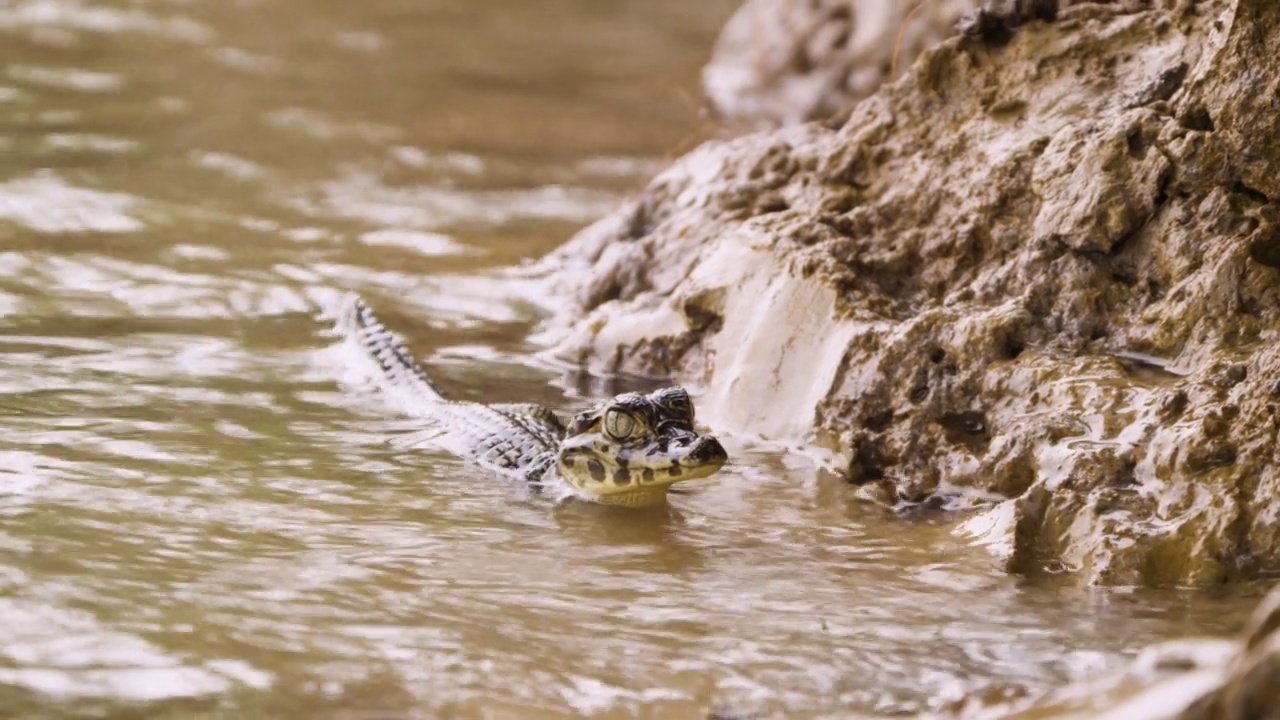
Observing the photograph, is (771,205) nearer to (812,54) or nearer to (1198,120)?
(1198,120)

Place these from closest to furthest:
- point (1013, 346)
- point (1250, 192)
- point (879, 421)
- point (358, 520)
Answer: point (358, 520)
point (1250, 192)
point (1013, 346)
point (879, 421)

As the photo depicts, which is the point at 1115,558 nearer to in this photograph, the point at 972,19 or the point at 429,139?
→ the point at 972,19

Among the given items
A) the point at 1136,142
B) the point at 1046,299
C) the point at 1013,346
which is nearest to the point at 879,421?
the point at 1013,346

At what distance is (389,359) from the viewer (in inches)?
249

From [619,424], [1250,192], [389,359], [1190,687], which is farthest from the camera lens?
[389,359]

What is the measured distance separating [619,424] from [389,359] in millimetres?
1653

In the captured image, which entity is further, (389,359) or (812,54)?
(812,54)

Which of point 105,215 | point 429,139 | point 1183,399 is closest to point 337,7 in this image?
point 429,139

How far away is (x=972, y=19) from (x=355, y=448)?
9.24 ft

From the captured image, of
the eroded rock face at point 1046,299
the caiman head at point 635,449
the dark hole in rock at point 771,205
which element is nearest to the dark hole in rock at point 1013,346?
the eroded rock face at point 1046,299

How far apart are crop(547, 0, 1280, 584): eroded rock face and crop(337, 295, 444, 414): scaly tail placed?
926mm

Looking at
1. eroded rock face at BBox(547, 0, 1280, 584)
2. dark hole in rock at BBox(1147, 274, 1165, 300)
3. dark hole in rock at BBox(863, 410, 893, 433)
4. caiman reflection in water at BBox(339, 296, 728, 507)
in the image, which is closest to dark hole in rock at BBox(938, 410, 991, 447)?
eroded rock face at BBox(547, 0, 1280, 584)

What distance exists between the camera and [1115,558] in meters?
4.06

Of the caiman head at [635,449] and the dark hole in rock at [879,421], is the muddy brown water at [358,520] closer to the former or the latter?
the caiman head at [635,449]
